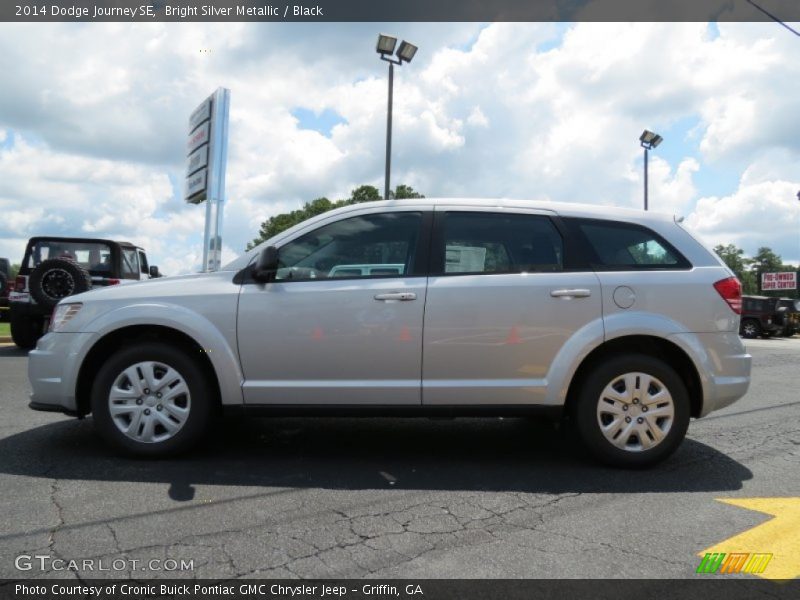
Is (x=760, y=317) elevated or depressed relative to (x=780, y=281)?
depressed

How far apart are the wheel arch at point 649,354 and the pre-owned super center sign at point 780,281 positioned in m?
50.2

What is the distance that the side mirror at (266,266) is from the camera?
4.12 meters

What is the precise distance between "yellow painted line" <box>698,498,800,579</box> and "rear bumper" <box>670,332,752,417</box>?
2.65 ft

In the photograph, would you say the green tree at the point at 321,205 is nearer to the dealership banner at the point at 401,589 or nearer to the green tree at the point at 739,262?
the dealership banner at the point at 401,589

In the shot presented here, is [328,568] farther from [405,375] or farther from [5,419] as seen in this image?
[5,419]

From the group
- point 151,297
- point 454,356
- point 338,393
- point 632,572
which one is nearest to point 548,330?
point 454,356

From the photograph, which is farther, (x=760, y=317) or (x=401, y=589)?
(x=760, y=317)

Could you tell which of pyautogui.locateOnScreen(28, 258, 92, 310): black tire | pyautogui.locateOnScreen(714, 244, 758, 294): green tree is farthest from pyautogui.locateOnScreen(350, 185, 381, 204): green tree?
pyautogui.locateOnScreen(714, 244, 758, 294): green tree

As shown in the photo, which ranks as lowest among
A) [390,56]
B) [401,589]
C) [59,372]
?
[401,589]

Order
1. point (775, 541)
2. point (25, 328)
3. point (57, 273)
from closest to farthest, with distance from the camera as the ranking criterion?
1. point (775, 541)
2. point (57, 273)
3. point (25, 328)

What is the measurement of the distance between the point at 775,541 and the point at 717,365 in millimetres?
1392

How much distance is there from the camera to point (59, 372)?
4.22 metres

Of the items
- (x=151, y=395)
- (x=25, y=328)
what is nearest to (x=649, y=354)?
(x=151, y=395)

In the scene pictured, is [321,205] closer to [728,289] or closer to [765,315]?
[765,315]
